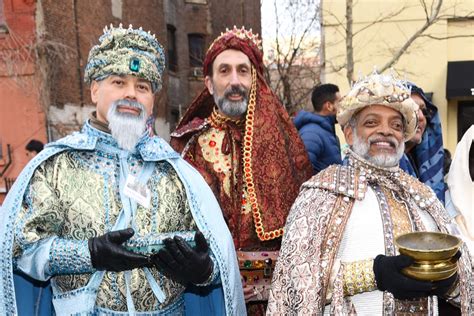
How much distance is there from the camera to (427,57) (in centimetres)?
1002

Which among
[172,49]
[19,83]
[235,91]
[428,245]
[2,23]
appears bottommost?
[428,245]

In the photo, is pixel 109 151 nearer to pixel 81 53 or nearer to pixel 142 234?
pixel 142 234

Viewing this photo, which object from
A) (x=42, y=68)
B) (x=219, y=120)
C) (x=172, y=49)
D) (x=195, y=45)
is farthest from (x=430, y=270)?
(x=195, y=45)

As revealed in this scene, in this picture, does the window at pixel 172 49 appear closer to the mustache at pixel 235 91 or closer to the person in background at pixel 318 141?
the person in background at pixel 318 141

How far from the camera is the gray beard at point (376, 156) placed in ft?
8.05

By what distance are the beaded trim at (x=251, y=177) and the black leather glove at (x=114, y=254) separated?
108 cm

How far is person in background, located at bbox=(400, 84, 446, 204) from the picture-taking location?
3.29m

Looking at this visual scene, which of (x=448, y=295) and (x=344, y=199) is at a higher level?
(x=344, y=199)

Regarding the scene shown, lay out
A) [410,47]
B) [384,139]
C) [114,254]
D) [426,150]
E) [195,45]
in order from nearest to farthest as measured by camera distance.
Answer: [114,254], [384,139], [426,150], [410,47], [195,45]

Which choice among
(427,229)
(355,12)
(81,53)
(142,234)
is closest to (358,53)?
(355,12)

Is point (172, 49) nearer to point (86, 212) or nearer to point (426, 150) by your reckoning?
point (426, 150)

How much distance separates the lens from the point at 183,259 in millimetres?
1976

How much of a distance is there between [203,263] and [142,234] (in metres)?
0.29

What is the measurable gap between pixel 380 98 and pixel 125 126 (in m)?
1.18
